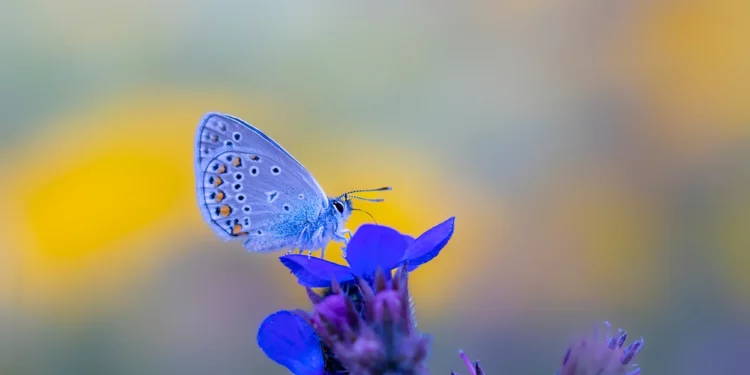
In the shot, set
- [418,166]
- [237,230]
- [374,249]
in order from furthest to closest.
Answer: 1. [418,166]
2. [237,230]
3. [374,249]

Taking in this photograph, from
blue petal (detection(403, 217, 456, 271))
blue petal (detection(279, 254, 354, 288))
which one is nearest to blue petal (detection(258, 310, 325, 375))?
blue petal (detection(279, 254, 354, 288))

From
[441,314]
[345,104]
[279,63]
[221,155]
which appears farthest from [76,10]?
[221,155]

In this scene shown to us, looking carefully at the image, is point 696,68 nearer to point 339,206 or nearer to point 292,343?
point 339,206

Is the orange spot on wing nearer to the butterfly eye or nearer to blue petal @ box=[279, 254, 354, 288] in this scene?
the butterfly eye

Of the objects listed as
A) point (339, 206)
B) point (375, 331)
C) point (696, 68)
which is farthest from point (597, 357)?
point (696, 68)

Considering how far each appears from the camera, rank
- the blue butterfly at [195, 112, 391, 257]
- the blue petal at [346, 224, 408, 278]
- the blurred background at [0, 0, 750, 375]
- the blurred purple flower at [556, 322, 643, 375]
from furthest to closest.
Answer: the blurred background at [0, 0, 750, 375] < the blue butterfly at [195, 112, 391, 257] < the blue petal at [346, 224, 408, 278] < the blurred purple flower at [556, 322, 643, 375]

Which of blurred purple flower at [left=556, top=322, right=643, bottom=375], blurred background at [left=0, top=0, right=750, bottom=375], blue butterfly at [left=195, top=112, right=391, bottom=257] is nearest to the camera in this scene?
blurred purple flower at [left=556, top=322, right=643, bottom=375]
